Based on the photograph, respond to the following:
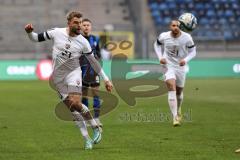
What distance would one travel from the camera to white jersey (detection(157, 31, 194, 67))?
17594 millimetres

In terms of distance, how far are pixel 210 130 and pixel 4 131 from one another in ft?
14.6

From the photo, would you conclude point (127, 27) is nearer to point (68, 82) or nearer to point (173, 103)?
point (173, 103)

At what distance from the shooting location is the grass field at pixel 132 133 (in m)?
11.6

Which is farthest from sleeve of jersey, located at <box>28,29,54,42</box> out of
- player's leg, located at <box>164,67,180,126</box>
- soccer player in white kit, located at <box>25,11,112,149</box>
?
player's leg, located at <box>164,67,180,126</box>

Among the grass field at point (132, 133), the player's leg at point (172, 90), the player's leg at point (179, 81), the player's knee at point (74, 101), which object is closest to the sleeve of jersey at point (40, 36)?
the player's knee at point (74, 101)

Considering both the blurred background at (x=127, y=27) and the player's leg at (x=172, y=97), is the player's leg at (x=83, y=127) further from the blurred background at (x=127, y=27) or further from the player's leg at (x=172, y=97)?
the blurred background at (x=127, y=27)

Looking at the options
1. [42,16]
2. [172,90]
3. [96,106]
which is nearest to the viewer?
[96,106]

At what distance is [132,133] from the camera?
48.8 ft

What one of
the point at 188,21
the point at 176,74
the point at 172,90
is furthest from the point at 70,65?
the point at 176,74

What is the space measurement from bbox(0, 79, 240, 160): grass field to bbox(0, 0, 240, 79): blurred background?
15583 millimetres

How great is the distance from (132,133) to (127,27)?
28849mm

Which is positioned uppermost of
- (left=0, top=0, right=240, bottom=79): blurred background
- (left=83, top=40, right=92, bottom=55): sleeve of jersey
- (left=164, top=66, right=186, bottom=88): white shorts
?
(left=83, top=40, right=92, bottom=55): sleeve of jersey

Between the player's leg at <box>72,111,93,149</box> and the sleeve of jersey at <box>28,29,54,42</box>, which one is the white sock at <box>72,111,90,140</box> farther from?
the sleeve of jersey at <box>28,29,54,42</box>

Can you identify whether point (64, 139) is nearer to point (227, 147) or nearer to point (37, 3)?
point (227, 147)
